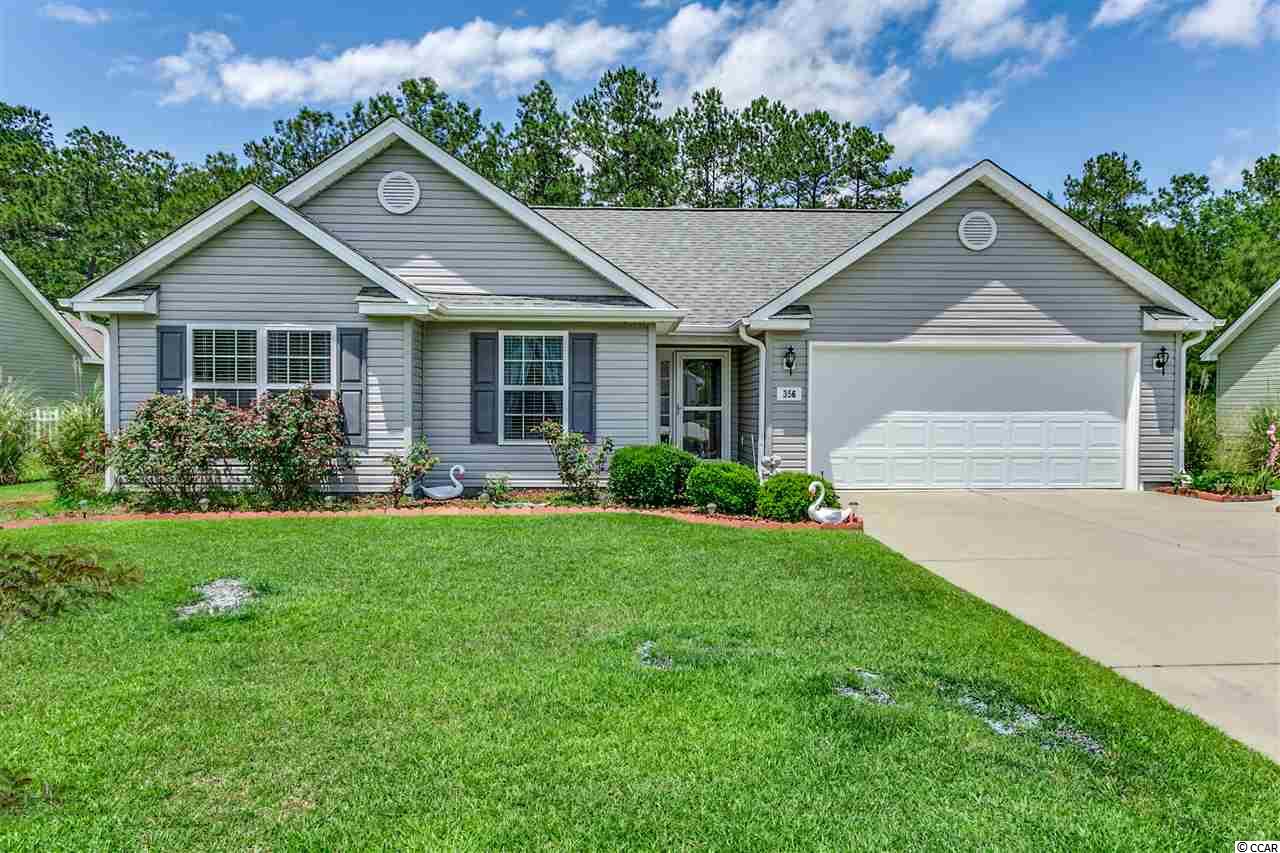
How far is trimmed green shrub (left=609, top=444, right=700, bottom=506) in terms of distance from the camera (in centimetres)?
1016

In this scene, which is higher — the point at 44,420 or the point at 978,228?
the point at 978,228

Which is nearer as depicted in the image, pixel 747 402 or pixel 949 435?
pixel 949 435

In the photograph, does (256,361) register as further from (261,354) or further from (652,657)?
(652,657)

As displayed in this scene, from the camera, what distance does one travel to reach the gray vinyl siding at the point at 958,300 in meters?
11.9

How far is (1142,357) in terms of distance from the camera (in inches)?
473

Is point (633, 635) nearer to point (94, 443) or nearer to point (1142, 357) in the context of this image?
point (94, 443)

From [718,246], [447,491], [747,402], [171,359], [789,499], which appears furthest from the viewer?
[718,246]

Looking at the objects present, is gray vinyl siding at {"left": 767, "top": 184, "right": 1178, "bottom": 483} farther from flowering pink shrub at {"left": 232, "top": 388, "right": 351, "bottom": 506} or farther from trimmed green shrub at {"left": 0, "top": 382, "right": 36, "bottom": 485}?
trimmed green shrub at {"left": 0, "top": 382, "right": 36, "bottom": 485}

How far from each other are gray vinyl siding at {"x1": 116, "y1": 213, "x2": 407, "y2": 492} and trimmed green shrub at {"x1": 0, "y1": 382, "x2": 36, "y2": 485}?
16.8 feet

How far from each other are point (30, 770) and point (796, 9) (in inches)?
627

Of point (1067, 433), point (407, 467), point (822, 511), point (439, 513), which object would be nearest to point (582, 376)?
point (407, 467)

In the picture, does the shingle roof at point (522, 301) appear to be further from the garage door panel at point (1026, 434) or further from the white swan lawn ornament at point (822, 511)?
the garage door panel at point (1026, 434)

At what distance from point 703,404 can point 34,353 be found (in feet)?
57.0

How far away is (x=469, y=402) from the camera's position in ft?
37.2
